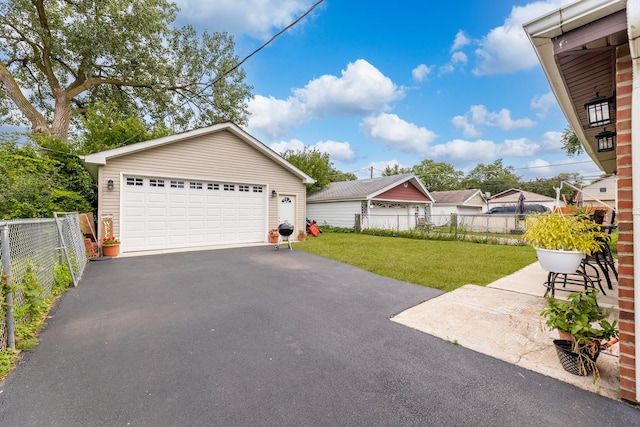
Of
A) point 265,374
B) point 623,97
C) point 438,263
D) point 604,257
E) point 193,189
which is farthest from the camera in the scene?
point 193,189

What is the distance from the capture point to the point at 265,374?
2.27 metres

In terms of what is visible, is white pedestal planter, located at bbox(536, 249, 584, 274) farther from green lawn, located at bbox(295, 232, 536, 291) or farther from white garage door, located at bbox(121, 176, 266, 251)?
white garage door, located at bbox(121, 176, 266, 251)

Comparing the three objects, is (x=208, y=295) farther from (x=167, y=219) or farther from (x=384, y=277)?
(x=167, y=219)

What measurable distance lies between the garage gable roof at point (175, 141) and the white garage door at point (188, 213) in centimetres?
82

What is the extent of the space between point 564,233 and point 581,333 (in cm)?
171

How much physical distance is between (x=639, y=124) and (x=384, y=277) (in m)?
4.28

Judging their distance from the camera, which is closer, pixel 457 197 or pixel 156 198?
pixel 156 198

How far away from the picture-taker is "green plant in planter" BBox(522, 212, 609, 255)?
337 centimetres

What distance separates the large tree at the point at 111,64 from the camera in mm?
12117

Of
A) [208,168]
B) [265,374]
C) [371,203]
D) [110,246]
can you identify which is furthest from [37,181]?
[371,203]

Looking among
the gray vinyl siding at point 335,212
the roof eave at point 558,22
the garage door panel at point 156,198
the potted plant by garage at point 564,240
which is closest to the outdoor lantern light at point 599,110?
the roof eave at point 558,22

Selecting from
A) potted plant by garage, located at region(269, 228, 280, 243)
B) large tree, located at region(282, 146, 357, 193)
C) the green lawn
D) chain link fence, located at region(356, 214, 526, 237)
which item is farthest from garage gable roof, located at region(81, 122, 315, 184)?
large tree, located at region(282, 146, 357, 193)

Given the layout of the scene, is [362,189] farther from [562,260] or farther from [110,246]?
[562,260]

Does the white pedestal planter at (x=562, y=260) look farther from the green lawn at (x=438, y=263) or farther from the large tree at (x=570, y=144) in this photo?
the large tree at (x=570, y=144)
